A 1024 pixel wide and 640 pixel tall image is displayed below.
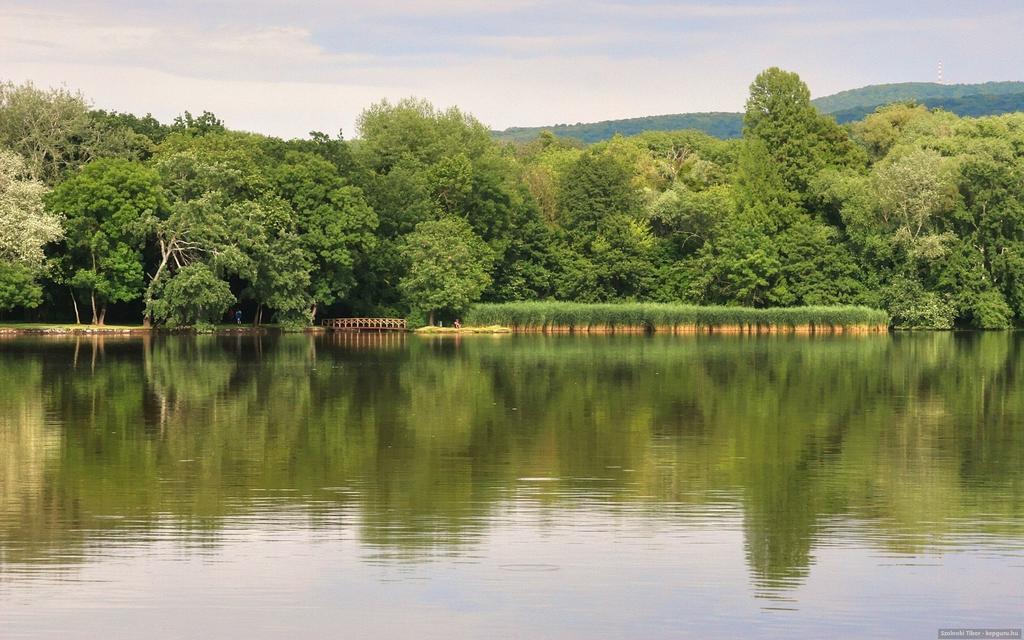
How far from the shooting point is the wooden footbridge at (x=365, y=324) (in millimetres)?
78562

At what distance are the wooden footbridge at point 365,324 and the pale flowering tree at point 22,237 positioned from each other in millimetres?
17482

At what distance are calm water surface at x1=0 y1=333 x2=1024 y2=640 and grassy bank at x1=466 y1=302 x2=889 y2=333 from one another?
133 feet

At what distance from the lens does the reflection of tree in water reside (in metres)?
17.6

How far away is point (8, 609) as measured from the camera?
1306 centimetres

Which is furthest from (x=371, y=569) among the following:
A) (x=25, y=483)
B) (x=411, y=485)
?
(x=25, y=483)

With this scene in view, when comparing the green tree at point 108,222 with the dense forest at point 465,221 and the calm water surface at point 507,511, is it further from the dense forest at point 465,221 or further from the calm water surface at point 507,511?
the calm water surface at point 507,511

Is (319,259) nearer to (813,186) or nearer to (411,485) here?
(813,186)

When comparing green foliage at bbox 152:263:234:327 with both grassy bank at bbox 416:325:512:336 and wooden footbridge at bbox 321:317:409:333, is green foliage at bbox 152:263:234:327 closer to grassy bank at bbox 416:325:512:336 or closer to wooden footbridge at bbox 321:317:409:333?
wooden footbridge at bbox 321:317:409:333

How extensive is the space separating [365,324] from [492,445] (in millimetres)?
55040

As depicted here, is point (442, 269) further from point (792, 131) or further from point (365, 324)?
point (792, 131)

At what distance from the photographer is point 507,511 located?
18.0m

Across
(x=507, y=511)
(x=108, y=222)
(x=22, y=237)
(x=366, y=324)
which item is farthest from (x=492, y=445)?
(x=366, y=324)

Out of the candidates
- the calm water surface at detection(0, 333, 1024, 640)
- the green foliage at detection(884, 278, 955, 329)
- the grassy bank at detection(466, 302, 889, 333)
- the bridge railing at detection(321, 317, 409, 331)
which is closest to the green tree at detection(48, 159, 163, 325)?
the bridge railing at detection(321, 317, 409, 331)

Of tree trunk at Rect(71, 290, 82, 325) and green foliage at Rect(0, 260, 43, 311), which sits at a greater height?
green foliage at Rect(0, 260, 43, 311)
